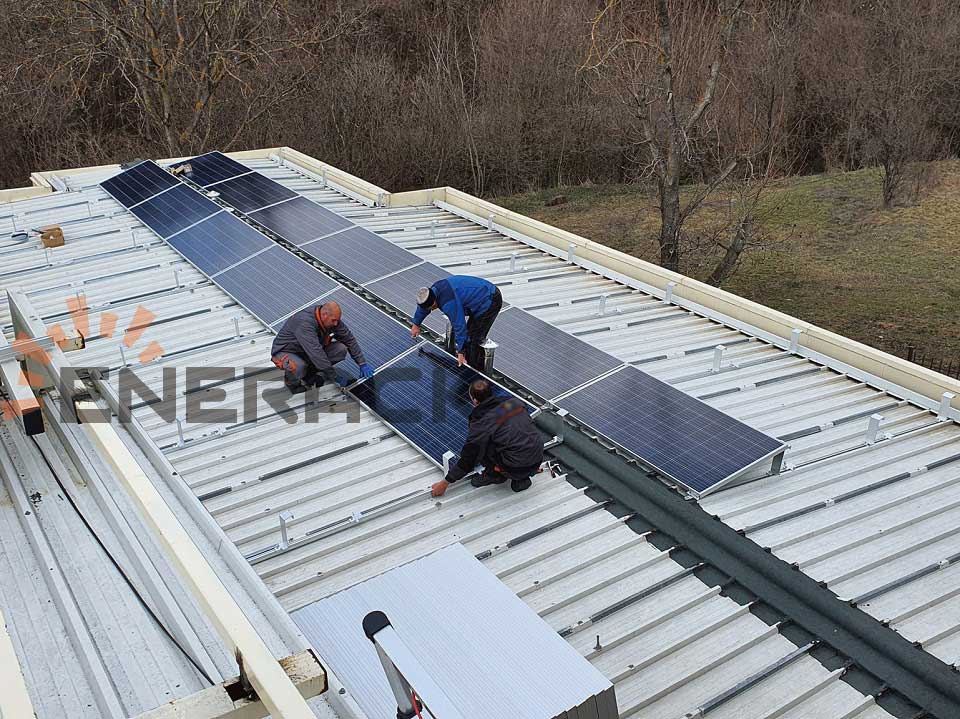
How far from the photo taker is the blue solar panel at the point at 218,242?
1429cm

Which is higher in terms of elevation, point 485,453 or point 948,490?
point 485,453

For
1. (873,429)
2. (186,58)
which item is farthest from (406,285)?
(186,58)

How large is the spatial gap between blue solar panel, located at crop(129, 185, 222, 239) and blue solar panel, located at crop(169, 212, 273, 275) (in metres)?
0.39

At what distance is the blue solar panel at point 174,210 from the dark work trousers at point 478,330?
783cm

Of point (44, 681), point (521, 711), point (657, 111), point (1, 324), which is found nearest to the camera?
point (521, 711)

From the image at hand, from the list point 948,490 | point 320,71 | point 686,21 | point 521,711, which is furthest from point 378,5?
point 521,711

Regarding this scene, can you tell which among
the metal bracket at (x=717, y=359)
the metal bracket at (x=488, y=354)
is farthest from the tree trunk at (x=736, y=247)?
the metal bracket at (x=488, y=354)

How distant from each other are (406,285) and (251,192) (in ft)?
Result: 19.8

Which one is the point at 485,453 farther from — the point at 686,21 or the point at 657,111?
the point at 686,21

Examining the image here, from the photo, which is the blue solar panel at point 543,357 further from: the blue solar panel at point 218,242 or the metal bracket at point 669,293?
the blue solar panel at point 218,242

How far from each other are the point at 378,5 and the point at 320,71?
6.15 m

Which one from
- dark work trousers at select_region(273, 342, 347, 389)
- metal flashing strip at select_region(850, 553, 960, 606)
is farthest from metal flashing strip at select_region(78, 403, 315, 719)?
metal flashing strip at select_region(850, 553, 960, 606)

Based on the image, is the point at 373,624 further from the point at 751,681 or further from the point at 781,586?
the point at 781,586

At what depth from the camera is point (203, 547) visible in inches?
292
